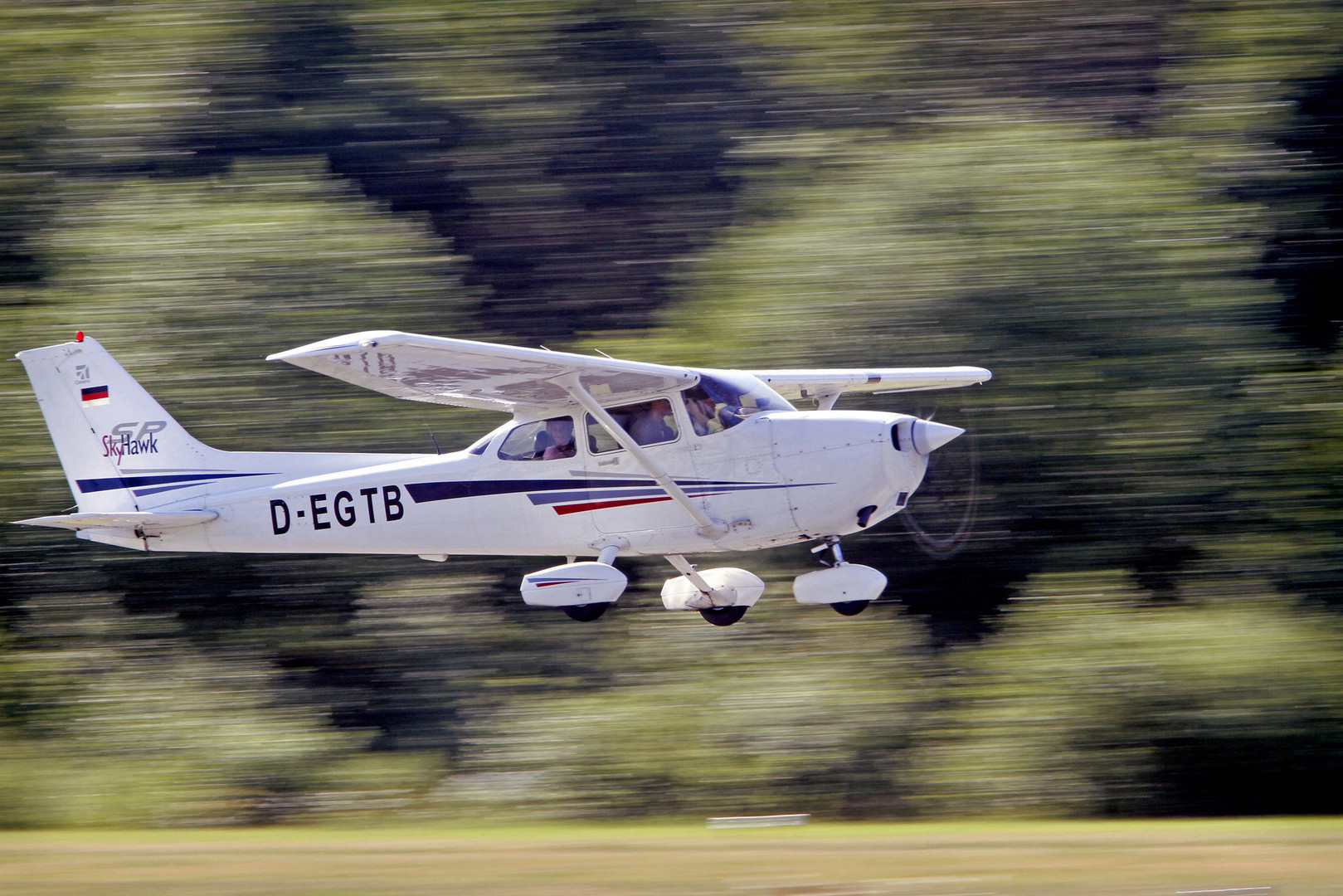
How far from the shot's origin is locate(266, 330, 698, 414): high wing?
7.19 m

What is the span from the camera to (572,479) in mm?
8984

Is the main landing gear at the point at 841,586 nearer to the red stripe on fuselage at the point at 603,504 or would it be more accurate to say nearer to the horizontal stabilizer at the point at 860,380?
the red stripe on fuselage at the point at 603,504

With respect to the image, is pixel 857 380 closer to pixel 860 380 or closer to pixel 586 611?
pixel 860 380

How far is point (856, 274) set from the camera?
43.9 ft

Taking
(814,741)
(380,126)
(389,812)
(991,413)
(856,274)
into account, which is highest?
(380,126)

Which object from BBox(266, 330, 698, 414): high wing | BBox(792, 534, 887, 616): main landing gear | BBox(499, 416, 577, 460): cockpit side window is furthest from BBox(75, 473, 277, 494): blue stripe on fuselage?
BBox(792, 534, 887, 616): main landing gear

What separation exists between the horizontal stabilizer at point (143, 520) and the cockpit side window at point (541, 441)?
250cm

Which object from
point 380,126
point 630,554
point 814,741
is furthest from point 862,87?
point 630,554

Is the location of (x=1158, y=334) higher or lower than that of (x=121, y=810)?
higher

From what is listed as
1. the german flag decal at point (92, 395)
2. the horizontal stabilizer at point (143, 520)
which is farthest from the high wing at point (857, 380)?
the german flag decal at point (92, 395)

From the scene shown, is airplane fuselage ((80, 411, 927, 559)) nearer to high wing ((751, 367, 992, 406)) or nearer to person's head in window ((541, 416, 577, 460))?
person's head in window ((541, 416, 577, 460))

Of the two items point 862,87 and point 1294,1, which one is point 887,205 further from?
point 1294,1

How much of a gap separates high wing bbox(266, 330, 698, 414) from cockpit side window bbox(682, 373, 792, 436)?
14 centimetres

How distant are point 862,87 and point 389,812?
10493 millimetres
